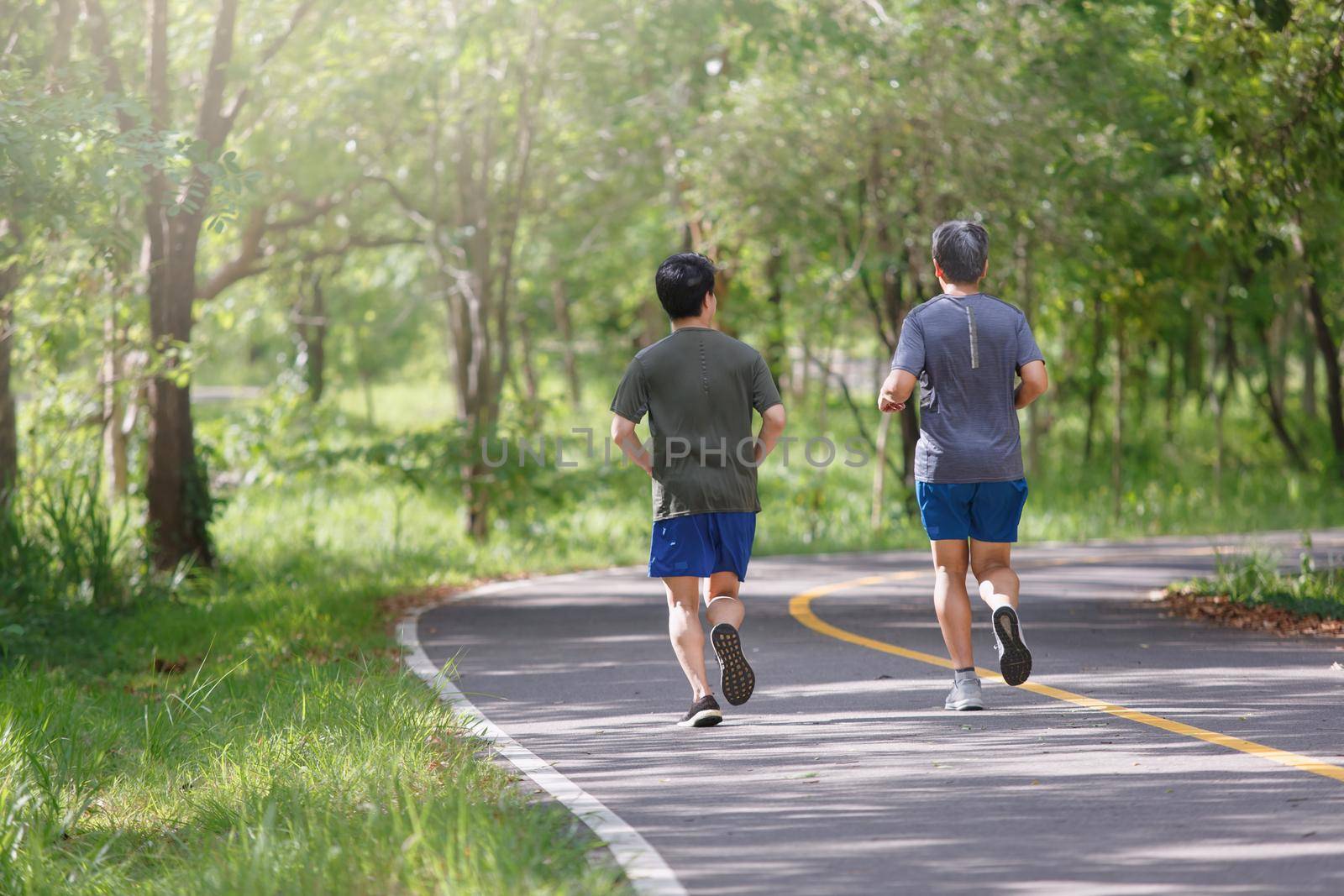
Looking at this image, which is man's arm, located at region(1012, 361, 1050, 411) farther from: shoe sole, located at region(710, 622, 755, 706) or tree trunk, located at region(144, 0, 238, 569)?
tree trunk, located at region(144, 0, 238, 569)

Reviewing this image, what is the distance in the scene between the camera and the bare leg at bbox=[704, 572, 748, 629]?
7.11m

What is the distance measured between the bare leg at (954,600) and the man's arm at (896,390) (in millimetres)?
724

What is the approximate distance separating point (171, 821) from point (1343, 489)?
69.2 feet

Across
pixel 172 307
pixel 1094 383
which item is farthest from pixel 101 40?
pixel 1094 383

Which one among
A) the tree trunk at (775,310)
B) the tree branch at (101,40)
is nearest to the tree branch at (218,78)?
the tree branch at (101,40)

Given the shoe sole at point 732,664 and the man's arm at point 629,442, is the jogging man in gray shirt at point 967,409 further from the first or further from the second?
the man's arm at point 629,442

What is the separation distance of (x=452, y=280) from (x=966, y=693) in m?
18.7

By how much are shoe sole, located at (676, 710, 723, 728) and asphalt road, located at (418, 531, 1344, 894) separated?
0.04 metres

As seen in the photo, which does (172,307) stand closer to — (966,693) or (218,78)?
(218,78)

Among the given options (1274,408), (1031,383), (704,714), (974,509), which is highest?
(1031,383)

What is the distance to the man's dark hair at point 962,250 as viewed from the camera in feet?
24.0

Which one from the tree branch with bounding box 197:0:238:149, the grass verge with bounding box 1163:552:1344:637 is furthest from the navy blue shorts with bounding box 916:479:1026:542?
the tree branch with bounding box 197:0:238:149

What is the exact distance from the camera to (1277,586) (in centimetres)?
1162

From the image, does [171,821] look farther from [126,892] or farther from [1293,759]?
[1293,759]
